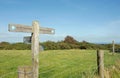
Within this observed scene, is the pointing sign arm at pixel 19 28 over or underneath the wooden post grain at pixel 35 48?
over

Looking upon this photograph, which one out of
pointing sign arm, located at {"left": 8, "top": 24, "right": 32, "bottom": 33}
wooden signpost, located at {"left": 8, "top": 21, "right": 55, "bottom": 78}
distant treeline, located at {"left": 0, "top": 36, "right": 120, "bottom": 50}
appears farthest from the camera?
distant treeline, located at {"left": 0, "top": 36, "right": 120, "bottom": 50}

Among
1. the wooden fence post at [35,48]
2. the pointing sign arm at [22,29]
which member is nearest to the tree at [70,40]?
the pointing sign arm at [22,29]

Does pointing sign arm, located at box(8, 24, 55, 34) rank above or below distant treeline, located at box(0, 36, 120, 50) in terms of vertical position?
above

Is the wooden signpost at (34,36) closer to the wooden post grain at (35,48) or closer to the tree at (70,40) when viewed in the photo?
the wooden post grain at (35,48)

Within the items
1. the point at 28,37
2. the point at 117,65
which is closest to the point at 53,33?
the point at 28,37

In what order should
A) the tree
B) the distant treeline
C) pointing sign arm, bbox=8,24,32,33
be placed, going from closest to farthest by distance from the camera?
1. pointing sign arm, bbox=8,24,32,33
2. the distant treeline
3. the tree

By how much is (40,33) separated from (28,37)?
0.42 meters

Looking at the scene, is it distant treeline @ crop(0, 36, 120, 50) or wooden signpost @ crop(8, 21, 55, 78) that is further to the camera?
distant treeline @ crop(0, 36, 120, 50)

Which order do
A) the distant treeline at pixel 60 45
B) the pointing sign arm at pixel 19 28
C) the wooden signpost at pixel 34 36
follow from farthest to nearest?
the distant treeline at pixel 60 45 < the wooden signpost at pixel 34 36 < the pointing sign arm at pixel 19 28

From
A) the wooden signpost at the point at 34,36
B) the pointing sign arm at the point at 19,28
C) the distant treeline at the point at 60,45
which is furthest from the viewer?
the distant treeline at the point at 60,45

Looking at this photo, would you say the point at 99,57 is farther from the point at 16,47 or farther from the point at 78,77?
the point at 16,47

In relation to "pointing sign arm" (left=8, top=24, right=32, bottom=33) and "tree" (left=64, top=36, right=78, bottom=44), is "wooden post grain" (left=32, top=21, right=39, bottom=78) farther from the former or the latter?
"tree" (left=64, top=36, right=78, bottom=44)

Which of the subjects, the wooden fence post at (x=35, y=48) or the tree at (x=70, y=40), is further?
the tree at (x=70, y=40)

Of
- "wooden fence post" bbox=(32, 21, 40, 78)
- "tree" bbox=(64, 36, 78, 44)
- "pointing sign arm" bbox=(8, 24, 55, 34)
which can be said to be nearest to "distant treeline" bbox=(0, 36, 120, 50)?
"tree" bbox=(64, 36, 78, 44)
